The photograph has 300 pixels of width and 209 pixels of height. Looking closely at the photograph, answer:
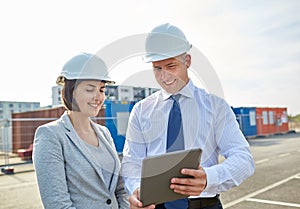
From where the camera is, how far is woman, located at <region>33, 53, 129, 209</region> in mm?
1640

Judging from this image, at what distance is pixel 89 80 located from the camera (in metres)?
A: 1.85

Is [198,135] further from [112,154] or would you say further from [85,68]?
[85,68]

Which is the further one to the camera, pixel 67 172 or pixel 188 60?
pixel 188 60

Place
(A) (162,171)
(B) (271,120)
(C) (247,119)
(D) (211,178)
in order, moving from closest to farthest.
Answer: (A) (162,171)
(D) (211,178)
(C) (247,119)
(B) (271,120)

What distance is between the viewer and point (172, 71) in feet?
5.96

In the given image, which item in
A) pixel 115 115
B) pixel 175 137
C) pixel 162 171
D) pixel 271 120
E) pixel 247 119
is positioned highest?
pixel 115 115

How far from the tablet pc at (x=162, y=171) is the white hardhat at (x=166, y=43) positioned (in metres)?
0.64

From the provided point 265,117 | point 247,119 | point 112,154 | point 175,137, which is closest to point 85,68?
point 112,154

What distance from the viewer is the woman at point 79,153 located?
1640mm

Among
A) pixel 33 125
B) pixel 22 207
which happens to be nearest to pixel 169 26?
pixel 22 207

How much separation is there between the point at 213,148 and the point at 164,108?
0.40 metres

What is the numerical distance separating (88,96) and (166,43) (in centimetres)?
57

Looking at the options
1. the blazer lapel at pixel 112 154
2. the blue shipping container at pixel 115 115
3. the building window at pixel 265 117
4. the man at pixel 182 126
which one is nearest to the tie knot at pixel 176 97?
the man at pixel 182 126

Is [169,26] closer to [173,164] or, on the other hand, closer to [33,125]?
[173,164]
